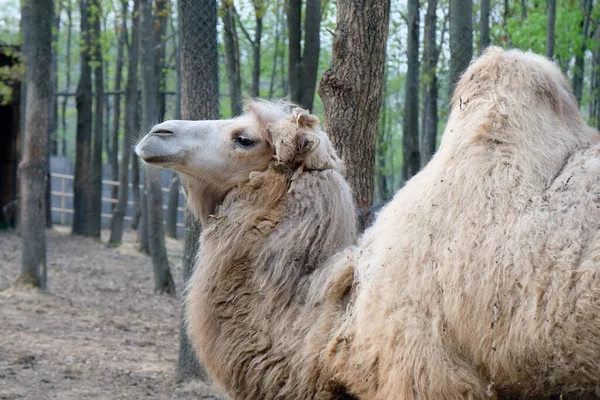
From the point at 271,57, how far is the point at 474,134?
2510 centimetres

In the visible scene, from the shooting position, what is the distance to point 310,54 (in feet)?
33.1

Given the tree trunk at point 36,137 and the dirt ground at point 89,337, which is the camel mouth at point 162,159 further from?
the tree trunk at point 36,137

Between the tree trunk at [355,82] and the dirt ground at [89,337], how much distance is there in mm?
2799

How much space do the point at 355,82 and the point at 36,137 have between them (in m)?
7.06

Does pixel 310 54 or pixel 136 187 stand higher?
pixel 310 54

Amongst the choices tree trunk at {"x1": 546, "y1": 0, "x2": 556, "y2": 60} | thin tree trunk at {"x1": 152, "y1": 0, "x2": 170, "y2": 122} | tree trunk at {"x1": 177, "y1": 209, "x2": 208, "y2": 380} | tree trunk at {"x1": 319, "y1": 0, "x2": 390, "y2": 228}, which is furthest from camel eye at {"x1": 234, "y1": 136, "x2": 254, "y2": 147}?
thin tree trunk at {"x1": 152, "y1": 0, "x2": 170, "y2": 122}

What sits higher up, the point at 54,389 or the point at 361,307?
the point at 361,307

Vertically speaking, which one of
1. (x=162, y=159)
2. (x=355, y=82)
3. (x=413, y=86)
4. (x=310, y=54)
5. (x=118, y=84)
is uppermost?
(x=118, y=84)

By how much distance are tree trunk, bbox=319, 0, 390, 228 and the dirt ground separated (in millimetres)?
2799

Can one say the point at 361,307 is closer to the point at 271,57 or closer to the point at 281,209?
the point at 281,209

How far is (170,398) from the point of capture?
295 inches

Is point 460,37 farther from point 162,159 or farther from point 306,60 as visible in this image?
point 162,159

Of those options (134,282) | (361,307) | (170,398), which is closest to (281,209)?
(361,307)

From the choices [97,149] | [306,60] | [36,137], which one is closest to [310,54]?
[306,60]
